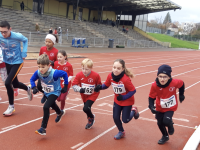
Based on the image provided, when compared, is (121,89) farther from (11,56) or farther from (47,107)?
(11,56)

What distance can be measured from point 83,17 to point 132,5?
407 inches

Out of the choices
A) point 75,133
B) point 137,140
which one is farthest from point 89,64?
point 137,140

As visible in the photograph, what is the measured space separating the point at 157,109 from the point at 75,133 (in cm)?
165

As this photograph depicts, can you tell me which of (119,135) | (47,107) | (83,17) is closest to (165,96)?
(119,135)

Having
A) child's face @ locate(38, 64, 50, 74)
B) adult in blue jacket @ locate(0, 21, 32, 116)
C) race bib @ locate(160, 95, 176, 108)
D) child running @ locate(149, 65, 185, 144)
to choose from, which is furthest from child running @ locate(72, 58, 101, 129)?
adult in blue jacket @ locate(0, 21, 32, 116)

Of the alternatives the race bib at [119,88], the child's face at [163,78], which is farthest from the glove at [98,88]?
the child's face at [163,78]

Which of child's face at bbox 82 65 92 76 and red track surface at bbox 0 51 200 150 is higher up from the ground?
child's face at bbox 82 65 92 76

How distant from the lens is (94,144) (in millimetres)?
4223

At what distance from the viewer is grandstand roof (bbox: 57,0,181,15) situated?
144 ft

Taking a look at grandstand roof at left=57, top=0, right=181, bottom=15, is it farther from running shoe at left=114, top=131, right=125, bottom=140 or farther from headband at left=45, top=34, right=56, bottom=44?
running shoe at left=114, top=131, right=125, bottom=140

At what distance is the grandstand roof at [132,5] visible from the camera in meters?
43.9

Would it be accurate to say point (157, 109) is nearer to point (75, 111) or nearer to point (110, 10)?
point (75, 111)

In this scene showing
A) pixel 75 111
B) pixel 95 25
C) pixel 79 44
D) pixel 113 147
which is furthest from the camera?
pixel 95 25

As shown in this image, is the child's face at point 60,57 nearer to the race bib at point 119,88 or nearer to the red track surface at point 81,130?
the red track surface at point 81,130
